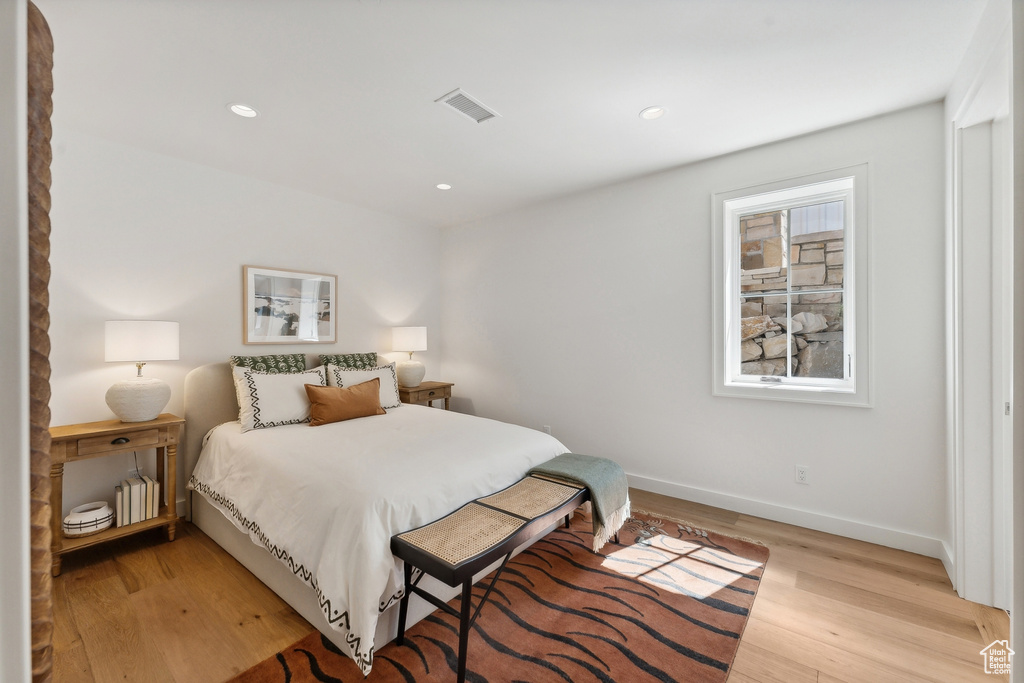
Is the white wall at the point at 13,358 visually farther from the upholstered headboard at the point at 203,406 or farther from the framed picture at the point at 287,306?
the framed picture at the point at 287,306

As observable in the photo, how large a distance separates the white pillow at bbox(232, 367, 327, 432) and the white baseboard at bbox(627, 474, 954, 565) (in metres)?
2.48

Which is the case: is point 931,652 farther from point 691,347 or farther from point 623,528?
point 691,347

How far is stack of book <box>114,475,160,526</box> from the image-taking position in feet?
8.41

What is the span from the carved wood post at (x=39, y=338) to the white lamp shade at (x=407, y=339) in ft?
13.0

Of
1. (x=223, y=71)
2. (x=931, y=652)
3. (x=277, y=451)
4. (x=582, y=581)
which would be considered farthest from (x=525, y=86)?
(x=931, y=652)

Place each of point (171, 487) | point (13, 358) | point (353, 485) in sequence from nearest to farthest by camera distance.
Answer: point (13, 358), point (353, 485), point (171, 487)

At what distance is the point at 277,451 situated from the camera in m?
2.38

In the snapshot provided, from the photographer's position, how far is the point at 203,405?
3.02 m

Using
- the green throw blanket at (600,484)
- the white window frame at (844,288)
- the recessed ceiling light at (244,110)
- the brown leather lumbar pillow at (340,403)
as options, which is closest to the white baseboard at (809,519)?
the white window frame at (844,288)

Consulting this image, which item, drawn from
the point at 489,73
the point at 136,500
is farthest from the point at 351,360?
the point at 489,73

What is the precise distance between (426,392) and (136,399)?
6.97ft

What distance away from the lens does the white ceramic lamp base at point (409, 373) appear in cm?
414

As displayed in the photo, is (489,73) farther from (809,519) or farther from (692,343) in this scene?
(809,519)

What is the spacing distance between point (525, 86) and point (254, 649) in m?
2.74
